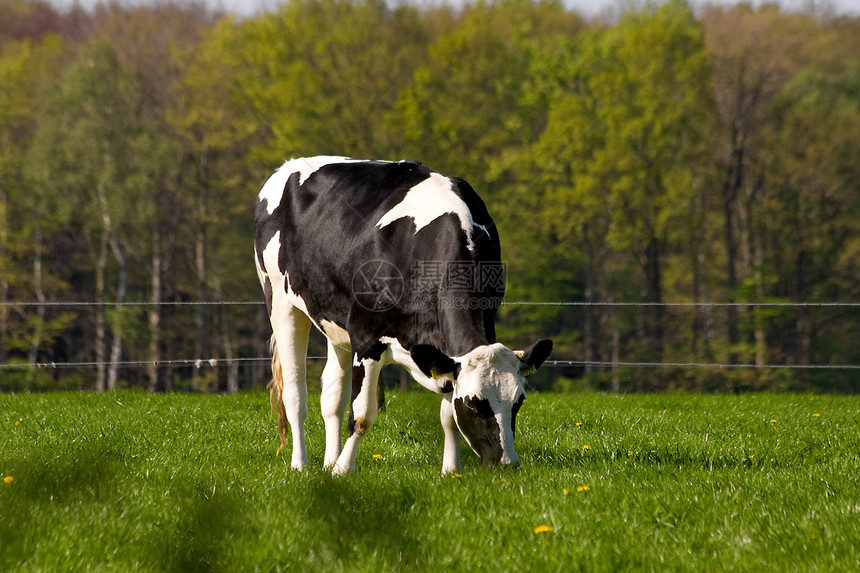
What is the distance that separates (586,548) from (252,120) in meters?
28.6

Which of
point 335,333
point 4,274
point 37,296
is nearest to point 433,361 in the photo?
point 335,333

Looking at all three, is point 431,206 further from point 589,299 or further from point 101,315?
point 101,315

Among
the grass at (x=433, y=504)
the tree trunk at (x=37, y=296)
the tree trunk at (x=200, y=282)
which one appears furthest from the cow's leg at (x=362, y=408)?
the tree trunk at (x=37, y=296)

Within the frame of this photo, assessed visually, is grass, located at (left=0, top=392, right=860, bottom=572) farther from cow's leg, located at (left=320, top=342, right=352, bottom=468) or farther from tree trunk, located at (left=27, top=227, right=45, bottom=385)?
tree trunk, located at (left=27, top=227, right=45, bottom=385)

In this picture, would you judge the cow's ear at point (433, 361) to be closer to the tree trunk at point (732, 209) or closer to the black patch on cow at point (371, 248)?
the black patch on cow at point (371, 248)

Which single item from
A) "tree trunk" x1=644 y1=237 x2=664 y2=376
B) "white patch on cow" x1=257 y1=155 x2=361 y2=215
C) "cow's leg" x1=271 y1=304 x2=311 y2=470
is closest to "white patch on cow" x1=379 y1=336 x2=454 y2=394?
"cow's leg" x1=271 y1=304 x2=311 y2=470

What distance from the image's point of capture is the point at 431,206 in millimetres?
5504

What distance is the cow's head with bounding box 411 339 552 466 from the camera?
455 centimetres

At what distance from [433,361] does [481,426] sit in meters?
0.44

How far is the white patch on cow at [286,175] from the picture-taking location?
672 centimetres

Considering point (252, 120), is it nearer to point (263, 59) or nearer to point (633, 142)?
point (263, 59)

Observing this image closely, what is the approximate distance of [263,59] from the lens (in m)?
31.0

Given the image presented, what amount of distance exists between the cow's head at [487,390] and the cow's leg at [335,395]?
4.76 ft

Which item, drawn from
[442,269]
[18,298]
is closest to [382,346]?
[442,269]
